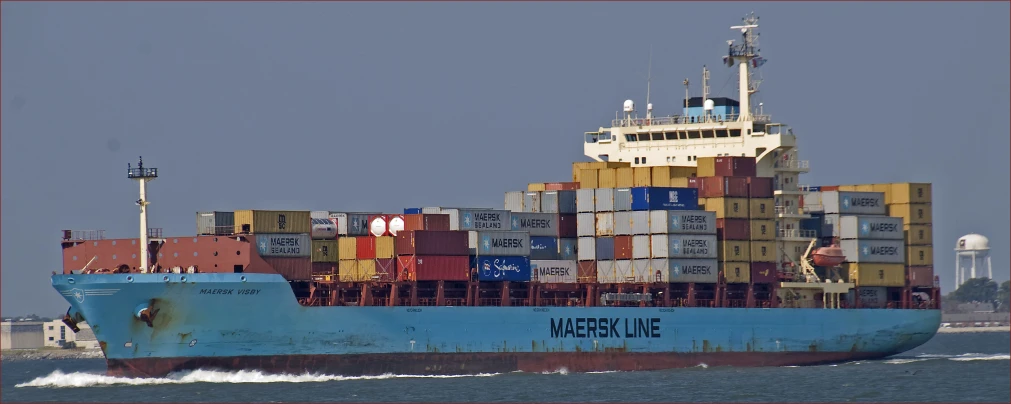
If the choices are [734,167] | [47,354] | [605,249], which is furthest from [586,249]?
[47,354]

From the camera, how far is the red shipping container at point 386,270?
5653 cm

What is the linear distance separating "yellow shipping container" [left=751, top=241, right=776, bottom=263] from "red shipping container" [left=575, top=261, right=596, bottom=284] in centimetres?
728

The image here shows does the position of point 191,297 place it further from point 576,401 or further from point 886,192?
point 886,192

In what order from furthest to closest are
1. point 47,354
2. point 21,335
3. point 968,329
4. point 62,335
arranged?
point 968,329, point 62,335, point 21,335, point 47,354

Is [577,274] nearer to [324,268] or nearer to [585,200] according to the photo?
[585,200]

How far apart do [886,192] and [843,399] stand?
24208 millimetres

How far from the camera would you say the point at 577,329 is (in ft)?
200

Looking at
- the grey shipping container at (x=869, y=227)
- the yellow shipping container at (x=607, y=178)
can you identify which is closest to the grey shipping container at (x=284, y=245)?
the yellow shipping container at (x=607, y=178)

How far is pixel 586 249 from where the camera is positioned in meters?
63.4

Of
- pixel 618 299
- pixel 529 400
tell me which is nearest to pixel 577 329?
pixel 618 299

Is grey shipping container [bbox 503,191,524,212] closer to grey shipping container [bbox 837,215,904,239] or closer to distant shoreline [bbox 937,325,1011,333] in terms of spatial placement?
grey shipping container [bbox 837,215,904,239]

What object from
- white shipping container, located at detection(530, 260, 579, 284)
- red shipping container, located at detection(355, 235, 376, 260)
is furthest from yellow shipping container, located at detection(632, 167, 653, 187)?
red shipping container, located at detection(355, 235, 376, 260)

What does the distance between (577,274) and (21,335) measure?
73.4m

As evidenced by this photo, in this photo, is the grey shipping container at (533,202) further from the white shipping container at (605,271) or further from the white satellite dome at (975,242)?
the white satellite dome at (975,242)
